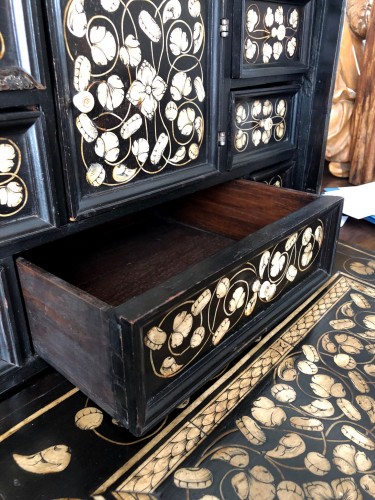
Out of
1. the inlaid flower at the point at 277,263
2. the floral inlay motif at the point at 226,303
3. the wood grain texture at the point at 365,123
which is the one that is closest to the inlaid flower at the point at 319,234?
the floral inlay motif at the point at 226,303

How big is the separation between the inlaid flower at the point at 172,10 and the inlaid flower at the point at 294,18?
1.37ft

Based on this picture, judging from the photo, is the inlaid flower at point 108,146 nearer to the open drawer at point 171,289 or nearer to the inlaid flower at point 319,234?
the open drawer at point 171,289

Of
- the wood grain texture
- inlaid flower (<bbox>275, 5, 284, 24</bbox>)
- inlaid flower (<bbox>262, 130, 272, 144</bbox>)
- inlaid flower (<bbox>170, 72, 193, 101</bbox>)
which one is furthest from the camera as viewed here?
the wood grain texture

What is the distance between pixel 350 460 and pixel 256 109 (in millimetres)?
751

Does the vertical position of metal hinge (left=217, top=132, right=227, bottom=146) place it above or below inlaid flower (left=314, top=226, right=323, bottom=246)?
above

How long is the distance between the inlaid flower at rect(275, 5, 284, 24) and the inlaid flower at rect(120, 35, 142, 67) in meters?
0.45

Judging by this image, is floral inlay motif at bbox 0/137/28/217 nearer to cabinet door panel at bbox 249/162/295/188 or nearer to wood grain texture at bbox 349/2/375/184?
cabinet door panel at bbox 249/162/295/188

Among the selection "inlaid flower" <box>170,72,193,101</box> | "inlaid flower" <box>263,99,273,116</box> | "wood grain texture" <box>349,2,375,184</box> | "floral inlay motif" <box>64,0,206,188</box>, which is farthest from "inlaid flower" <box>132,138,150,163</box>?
"wood grain texture" <box>349,2,375,184</box>

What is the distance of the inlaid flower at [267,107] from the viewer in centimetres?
108

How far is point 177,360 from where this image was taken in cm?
64

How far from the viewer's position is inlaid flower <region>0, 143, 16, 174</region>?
590 millimetres

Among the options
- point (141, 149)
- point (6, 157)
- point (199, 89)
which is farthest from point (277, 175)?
point (6, 157)

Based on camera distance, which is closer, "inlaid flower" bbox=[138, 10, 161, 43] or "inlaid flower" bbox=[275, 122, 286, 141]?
"inlaid flower" bbox=[138, 10, 161, 43]

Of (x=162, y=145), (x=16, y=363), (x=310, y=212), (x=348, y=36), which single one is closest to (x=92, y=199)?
(x=162, y=145)
